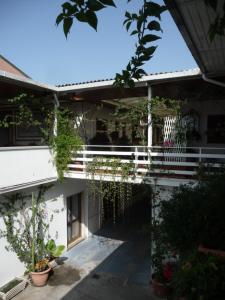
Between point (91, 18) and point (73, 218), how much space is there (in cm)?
1027

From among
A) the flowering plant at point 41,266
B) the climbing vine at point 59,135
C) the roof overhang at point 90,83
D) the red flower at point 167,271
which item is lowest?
the flowering plant at point 41,266

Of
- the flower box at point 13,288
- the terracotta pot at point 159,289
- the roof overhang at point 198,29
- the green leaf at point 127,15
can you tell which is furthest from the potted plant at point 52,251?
the green leaf at point 127,15

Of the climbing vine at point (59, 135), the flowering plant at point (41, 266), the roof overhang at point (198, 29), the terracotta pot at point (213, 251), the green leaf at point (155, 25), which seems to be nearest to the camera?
the green leaf at point (155, 25)

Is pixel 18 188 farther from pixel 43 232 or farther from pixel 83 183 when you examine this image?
pixel 83 183

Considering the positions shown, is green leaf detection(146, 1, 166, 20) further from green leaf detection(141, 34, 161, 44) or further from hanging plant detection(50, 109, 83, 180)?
hanging plant detection(50, 109, 83, 180)

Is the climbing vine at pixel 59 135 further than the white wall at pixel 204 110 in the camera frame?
No

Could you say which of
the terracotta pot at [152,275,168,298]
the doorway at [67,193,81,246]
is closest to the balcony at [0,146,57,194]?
the doorway at [67,193,81,246]

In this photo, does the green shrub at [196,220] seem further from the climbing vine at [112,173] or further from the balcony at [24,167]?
the balcony at [24,167]

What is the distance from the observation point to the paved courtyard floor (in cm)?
747

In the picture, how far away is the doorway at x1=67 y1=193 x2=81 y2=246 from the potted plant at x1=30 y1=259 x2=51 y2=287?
7.55 ft

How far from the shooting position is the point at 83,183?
11.1 m

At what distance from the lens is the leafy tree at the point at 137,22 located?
53.0 inches

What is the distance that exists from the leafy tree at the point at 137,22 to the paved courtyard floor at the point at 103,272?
7.04 meters

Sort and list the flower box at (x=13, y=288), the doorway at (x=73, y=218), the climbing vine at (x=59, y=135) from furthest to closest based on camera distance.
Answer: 1. the doorway at (x=73, y=218)
2. the climbing vine at (x=59, y=135)
3. the flower box at (x=13, y=288)
